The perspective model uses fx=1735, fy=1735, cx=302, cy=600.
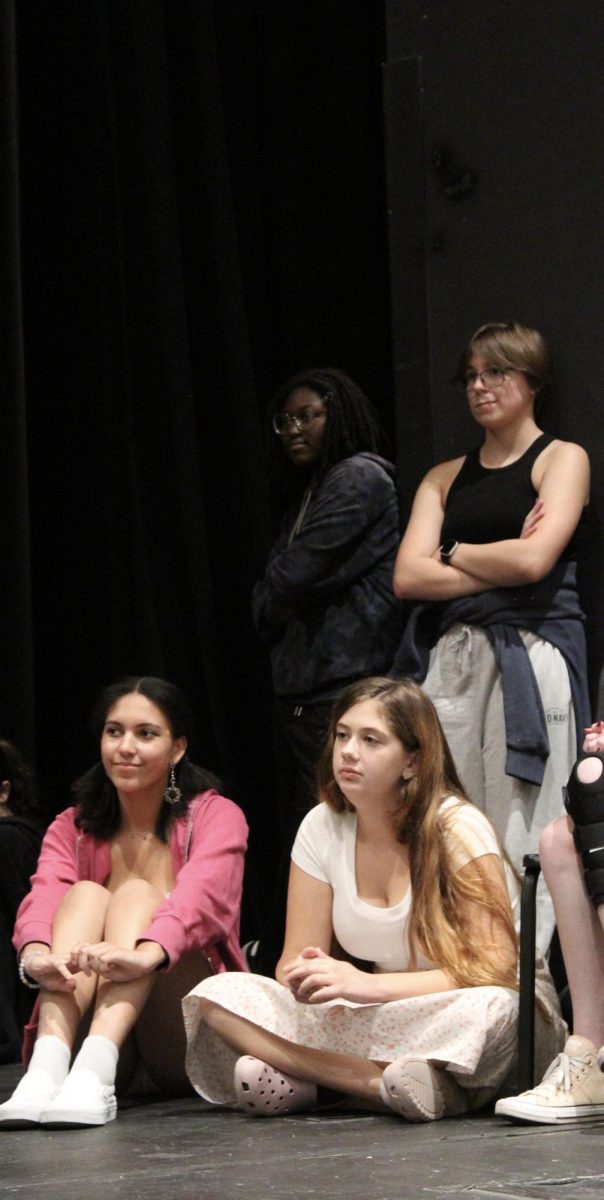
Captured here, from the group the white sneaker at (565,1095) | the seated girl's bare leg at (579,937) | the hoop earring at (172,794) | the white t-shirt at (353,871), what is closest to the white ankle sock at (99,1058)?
the white t-shirt at (353,871)

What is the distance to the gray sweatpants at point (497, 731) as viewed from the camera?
→ 10.9 feet

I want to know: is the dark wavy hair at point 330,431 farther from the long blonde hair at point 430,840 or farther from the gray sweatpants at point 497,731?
the long blonde hair at point 430,840

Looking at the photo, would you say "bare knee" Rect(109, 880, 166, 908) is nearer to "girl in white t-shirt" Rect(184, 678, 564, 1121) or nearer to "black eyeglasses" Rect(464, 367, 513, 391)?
"girl in white t-shirt" Rect(184, 678, 564, 1121)

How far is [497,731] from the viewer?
133 inches

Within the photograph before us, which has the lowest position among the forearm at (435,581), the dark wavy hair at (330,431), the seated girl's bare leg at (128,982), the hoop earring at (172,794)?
the seated girl's bare leg at (128,982)

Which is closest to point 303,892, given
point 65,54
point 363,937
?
point 363,937

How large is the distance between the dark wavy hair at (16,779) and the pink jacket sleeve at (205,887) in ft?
2.57

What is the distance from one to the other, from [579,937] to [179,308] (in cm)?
240

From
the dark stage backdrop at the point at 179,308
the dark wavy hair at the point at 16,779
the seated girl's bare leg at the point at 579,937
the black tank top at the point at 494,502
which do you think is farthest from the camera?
the dark stage backdrop at the point at 179,308

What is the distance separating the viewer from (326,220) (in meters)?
4.75

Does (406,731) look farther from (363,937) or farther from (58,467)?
(58,467)

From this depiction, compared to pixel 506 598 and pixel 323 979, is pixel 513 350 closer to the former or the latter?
pixel 506 598

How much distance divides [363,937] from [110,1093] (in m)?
0.50

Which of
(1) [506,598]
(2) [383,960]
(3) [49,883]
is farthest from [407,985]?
(1) [506,598]
